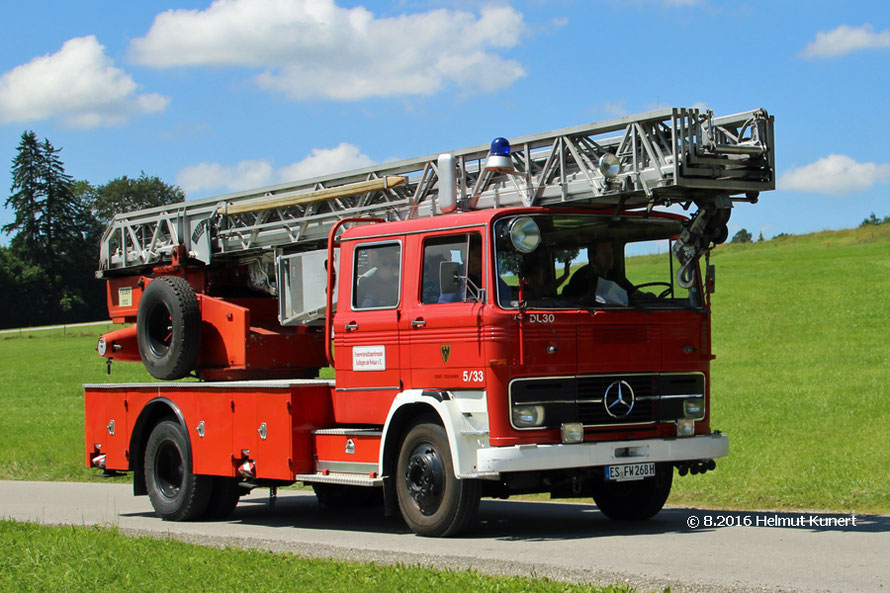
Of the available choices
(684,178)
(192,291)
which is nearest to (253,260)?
(192,291)

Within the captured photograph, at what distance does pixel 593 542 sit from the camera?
9.66 meters

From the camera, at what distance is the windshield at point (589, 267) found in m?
9.81

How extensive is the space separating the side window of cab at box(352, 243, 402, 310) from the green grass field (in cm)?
272

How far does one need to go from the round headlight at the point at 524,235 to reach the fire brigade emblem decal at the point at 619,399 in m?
1.42

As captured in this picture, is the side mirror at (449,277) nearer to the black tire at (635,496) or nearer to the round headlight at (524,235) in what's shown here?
the round headlight at (524,235)

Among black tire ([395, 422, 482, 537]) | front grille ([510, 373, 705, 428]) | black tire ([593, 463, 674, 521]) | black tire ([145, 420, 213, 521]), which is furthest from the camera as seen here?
black tire ([145, 420, 213, 521])

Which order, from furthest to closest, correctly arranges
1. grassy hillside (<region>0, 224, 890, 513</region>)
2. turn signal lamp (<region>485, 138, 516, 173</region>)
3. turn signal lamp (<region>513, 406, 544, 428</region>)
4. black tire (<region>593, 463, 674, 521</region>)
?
grassy hillside (<region>0, 224, 890, 513</region>)
black tire (<region>593, 463, 674, 521</region>)
turn signal lamp (<region>485, 138, 516, 173</region>)
turn signal lamp (<region>513, 406, 544, 428</region>)

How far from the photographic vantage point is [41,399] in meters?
35.3

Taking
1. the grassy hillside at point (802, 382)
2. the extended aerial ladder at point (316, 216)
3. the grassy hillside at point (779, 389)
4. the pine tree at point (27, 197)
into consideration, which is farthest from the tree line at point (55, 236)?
the extended aerial ladder at point (316, 216)

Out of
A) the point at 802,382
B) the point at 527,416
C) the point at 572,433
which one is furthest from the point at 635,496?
the point at 802,382

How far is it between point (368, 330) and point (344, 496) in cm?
387

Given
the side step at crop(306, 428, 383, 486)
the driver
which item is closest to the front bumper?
the driver

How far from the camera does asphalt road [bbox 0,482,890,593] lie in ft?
25.0

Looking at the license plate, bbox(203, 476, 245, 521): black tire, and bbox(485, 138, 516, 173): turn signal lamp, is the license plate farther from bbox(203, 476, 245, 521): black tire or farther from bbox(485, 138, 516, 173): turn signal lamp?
bbox(203, 476, 245, 521): black tire
